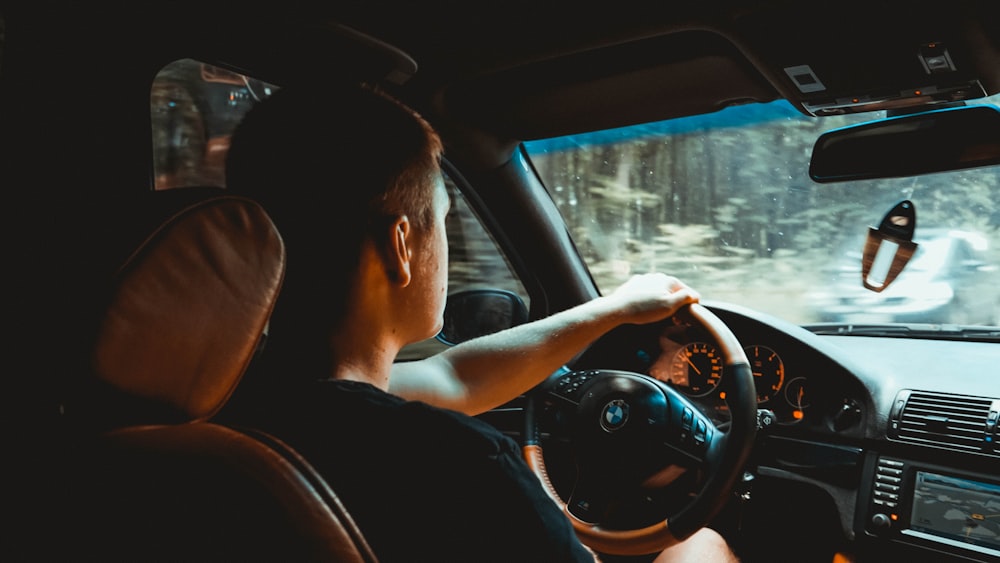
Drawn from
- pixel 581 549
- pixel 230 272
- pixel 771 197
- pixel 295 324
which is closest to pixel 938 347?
pixel 771 197

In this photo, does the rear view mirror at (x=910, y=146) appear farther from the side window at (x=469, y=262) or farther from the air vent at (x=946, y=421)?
the side window at (x=469, y=262)

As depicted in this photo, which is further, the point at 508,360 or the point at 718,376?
the point at 718,376

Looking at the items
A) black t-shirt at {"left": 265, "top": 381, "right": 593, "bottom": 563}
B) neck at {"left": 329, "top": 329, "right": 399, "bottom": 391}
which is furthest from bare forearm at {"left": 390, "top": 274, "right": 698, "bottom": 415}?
black t-shirt at {"left": 265, "top": 381, "right": 593, "bottom": 563}

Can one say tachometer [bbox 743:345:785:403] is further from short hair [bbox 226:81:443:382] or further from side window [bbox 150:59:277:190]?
side window [bbox 150:59:277:190]

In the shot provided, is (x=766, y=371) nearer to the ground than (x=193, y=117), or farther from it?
nearer to the ground

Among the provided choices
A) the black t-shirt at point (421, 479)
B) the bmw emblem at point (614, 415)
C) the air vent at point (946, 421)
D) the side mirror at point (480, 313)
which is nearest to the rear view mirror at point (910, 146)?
the air vent at point (946, 421)

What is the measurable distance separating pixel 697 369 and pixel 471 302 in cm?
93

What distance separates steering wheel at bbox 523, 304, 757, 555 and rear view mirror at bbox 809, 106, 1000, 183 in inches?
28.5

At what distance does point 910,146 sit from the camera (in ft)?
8.31

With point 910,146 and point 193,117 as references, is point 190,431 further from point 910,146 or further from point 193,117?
point 910,146

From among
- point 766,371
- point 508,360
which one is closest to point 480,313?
point 508,360

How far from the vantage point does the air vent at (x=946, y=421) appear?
2.47 metres

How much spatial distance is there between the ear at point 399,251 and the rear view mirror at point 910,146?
1.66 meters

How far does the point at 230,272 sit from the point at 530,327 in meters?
1.54
